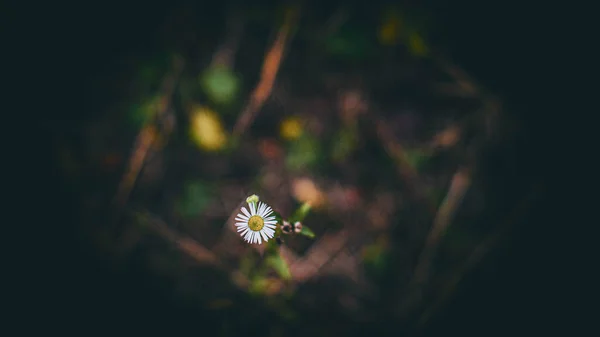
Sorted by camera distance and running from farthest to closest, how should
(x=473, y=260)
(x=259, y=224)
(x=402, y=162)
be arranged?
(x=402, y=162)
(x=473, y=260)
(x=259, y=224)

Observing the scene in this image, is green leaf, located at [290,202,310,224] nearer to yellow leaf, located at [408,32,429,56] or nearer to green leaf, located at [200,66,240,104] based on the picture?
green leaf, located at [200,66,240,104]

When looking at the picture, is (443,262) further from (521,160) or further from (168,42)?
(168,42)

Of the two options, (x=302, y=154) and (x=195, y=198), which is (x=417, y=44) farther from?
(x=195, y=198)

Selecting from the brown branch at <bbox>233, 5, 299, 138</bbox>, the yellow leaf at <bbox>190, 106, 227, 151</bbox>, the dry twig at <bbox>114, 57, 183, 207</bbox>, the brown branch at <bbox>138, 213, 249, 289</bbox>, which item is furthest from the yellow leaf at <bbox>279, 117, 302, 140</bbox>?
the brown branch at <bbox>138, 213, 249, 289</bbox>

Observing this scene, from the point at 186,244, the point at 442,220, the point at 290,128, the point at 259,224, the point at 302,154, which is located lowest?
the point at 259,224

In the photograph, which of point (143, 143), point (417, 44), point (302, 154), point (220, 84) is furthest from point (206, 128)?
point (417, 44)

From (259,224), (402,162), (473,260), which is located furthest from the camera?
(402,162)

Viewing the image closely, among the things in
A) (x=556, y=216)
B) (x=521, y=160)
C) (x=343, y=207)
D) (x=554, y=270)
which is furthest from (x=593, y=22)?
(x=343, y=207)
